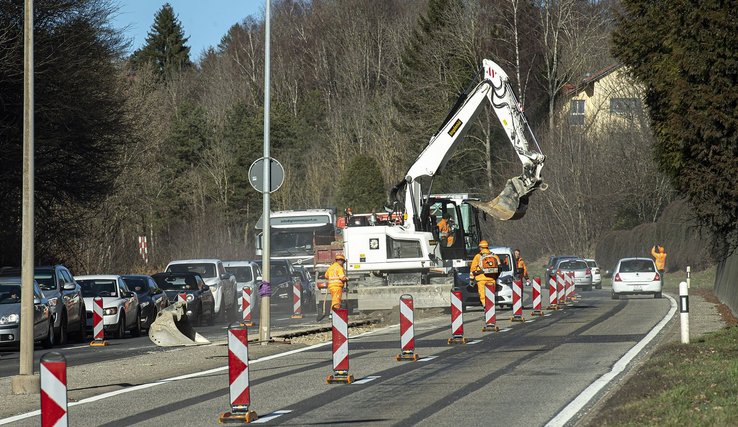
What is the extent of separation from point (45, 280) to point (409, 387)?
14.2 metres

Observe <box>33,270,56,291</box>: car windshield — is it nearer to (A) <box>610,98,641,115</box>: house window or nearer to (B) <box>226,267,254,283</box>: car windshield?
(B) <box>226,267,254,283</box>: car windshield

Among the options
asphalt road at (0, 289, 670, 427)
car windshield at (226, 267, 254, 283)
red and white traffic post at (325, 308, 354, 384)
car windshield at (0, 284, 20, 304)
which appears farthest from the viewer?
car windshield at (226, 267, 254, 283)

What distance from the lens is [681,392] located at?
1266cm

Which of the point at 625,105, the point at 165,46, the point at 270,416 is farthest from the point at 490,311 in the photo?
the point at 165,46

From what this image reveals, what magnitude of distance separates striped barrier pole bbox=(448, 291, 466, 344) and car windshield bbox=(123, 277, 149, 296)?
12282 millimetres

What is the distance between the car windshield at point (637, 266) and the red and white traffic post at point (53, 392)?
37.1 m

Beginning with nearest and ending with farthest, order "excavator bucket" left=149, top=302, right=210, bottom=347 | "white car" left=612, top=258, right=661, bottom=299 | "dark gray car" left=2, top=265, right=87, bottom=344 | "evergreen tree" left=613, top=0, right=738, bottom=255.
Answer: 1. "evergreen tree" left=613, top=0, right=738, bottom=255
2. "excavator bucket" left=149, top=302, right=210, bottom=347
3. "dark gray car" left=2, top=265, right=87, bottom=344
4. "white car" left=612, top=258, right=661, bottom=299

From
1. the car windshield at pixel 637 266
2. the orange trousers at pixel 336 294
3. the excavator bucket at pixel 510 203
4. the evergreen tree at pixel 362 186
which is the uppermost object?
Result: the evergreen tree at pixel 362 186

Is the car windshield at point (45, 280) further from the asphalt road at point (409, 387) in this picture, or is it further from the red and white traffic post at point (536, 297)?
the red and white traffic post at point (536, 297)

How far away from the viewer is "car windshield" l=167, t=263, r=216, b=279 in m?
37.1

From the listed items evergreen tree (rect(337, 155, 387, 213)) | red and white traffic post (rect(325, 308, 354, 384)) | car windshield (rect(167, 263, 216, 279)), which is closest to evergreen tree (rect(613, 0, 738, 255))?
red and white traffic post (rect(325, 308, 354, 384))

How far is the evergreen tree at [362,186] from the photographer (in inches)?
2869

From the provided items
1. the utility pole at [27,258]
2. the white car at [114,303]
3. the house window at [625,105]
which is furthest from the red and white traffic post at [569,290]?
the house window at [625,105]

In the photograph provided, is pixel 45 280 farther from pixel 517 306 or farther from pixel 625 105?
pixel 625 105
